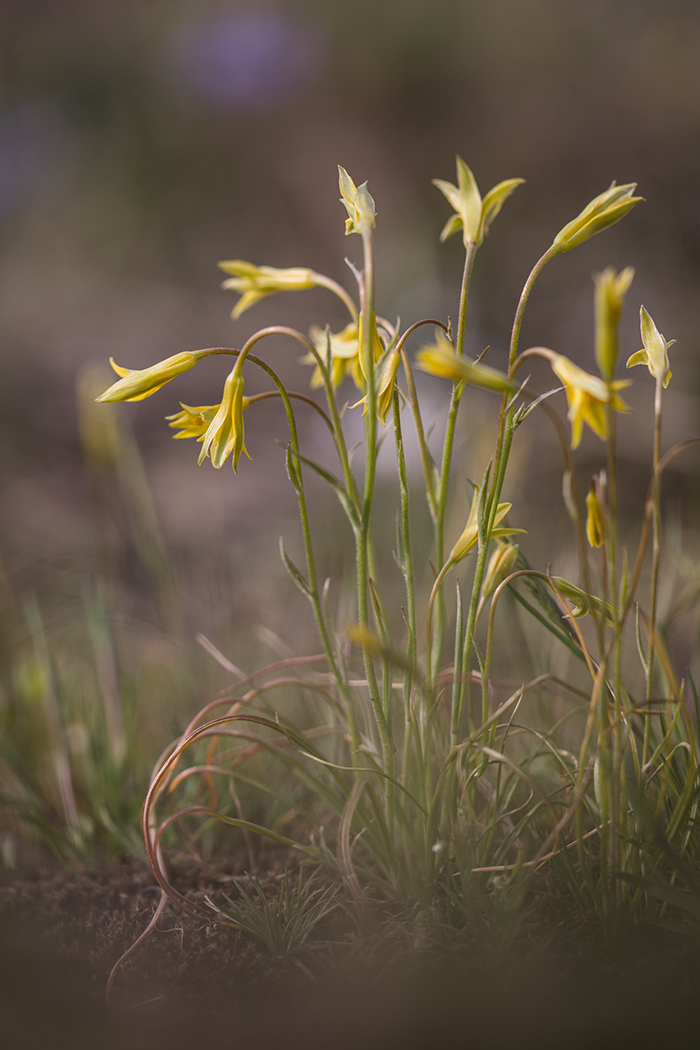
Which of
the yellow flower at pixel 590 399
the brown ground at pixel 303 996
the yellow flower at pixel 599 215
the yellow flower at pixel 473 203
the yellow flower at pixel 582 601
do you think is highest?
the yellow flower at pixel 473 203

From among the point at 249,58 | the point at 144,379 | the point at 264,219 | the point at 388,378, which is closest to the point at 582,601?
the point at 388,378

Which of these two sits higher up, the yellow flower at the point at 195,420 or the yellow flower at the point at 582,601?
the yellow flower at the point at 195,420

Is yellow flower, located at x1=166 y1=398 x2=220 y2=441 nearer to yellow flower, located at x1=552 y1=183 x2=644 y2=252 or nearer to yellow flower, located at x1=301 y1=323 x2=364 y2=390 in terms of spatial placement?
yellow flower, located at x1=301 y1=323 x2=364 y2=390

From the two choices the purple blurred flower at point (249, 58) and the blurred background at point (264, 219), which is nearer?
the blurred background at point (264, 219)

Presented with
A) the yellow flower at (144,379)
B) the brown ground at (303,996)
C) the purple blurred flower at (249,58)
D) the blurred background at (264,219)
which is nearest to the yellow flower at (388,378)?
the yellow flower at (144,379)

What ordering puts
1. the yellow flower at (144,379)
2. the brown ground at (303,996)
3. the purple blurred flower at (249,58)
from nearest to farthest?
the brown ground at (303,996)
the yellow flower at (144,379)
the purple blurred flower at (249,58)

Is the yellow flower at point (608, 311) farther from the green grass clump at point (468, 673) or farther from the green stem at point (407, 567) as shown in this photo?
the green stem at point (407, 567)
